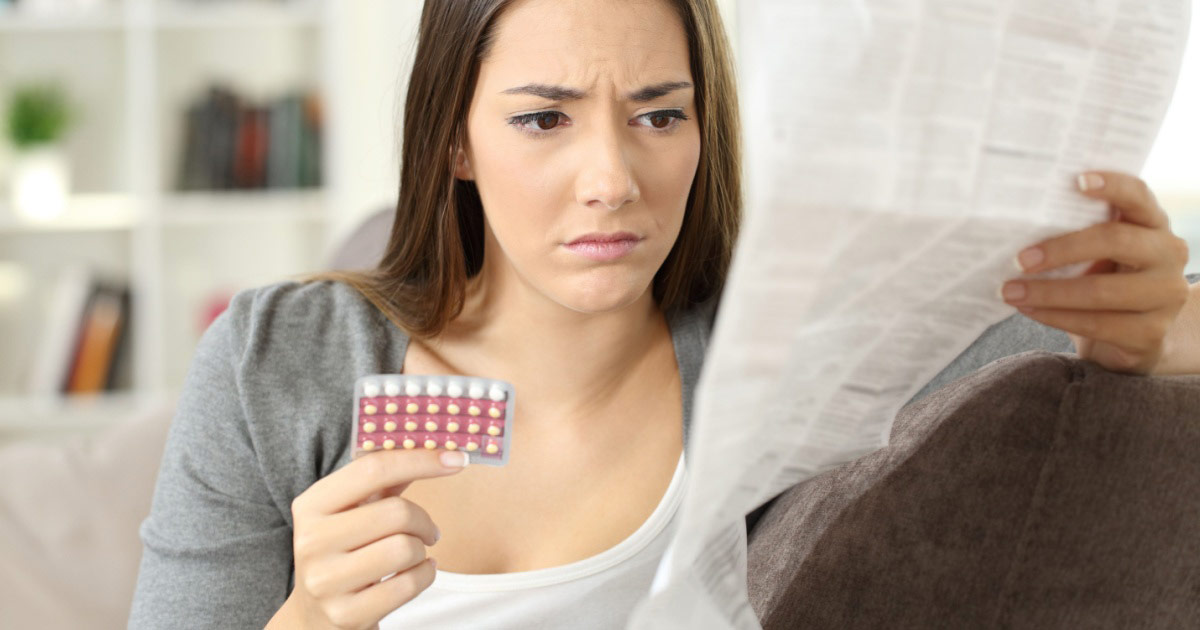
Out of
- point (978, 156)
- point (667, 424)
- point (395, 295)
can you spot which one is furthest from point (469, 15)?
point (978, 156)

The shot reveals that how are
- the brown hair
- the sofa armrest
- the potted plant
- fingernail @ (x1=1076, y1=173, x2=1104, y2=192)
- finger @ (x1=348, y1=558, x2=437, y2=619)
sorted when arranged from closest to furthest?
fingernail @ (x1=1076, y1=173, x2=1104, y2=192) → finger @ (x1=348, y1=558, x2=437, y2=619) → the brown hair → the sofa armrest → the potted plant

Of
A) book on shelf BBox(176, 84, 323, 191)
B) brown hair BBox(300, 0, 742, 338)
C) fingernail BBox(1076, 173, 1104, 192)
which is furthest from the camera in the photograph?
book on shelf BBox(176, 84, 323, 191)

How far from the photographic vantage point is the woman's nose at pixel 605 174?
3.07 feet

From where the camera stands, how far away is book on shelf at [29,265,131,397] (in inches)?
115

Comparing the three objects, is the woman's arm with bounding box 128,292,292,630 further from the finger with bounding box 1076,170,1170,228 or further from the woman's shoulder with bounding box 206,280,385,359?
the finger with bounding box 1076,170,1170,228

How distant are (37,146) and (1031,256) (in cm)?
282

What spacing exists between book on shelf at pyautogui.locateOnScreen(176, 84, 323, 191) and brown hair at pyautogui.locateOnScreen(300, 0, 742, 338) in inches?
73.4

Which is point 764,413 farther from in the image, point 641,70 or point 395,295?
point 395,295

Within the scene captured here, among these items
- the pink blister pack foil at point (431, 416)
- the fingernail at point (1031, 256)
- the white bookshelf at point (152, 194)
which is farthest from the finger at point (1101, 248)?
the white bookshelf at point (152, 194)

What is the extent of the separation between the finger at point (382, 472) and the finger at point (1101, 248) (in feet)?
1.28

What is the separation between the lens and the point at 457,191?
121cm

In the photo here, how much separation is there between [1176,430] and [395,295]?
768mm

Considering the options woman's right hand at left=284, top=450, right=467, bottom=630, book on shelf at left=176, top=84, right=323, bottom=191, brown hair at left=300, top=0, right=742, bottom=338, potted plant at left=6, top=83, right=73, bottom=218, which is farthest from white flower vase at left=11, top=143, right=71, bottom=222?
woman's right hand at left=284, top=450, right=467, bottom=630

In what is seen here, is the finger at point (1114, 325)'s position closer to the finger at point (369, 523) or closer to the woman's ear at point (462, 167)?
the finger at point (369, 523)
